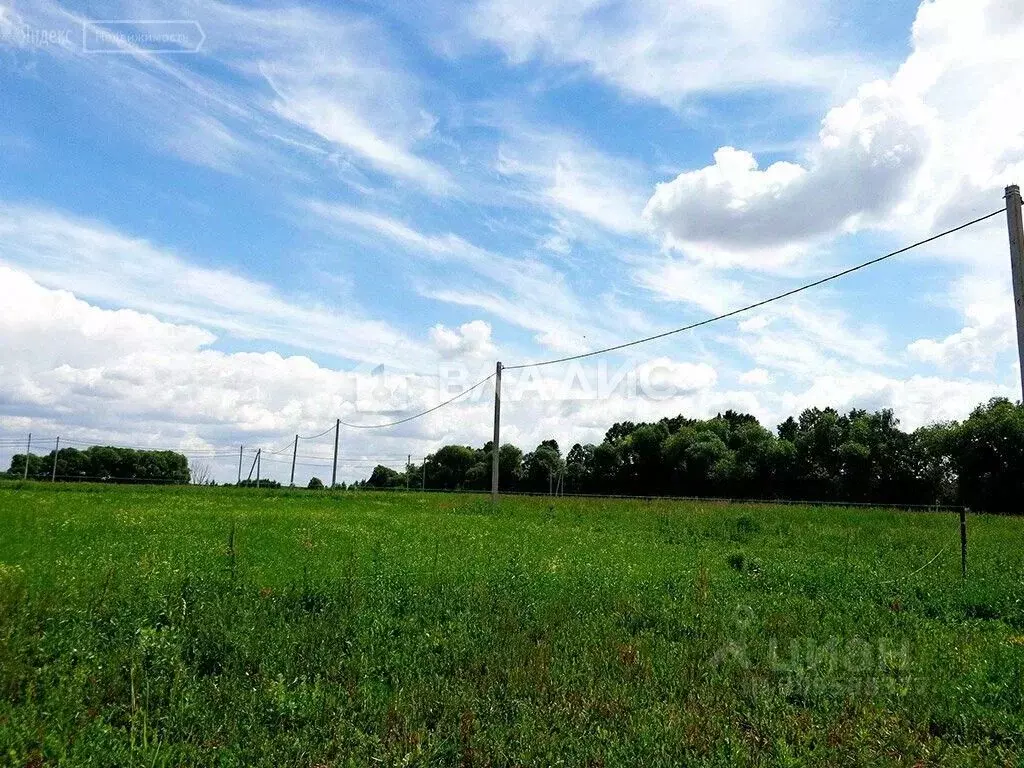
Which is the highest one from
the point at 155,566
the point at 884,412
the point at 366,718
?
the point at 884,412

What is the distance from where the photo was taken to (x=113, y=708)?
6.40 meters

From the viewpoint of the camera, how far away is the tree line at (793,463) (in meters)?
50.7

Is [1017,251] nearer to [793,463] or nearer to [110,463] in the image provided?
[793,463]

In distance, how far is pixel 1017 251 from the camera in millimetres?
10742

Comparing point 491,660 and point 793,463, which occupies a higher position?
point 793,463

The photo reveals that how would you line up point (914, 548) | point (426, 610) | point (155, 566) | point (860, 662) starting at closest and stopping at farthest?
point (860, 662), point (426, 610), point (155, 566), point (914, 548)

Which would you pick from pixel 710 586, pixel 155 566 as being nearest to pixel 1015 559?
pixel 710 586

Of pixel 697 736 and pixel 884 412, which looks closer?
pixel 697 736

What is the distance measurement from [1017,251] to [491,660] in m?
9.16

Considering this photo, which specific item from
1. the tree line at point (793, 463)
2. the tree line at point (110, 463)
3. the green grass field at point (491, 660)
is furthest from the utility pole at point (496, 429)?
the tree line at point (110, 463)

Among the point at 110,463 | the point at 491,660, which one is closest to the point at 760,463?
the point at 491,660

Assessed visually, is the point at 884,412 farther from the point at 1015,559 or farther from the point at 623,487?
the point at 1015,559

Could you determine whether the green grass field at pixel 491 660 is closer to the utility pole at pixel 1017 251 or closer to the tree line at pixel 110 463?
Answer: the utility pole at pixel 1017 251

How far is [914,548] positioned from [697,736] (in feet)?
44.5
